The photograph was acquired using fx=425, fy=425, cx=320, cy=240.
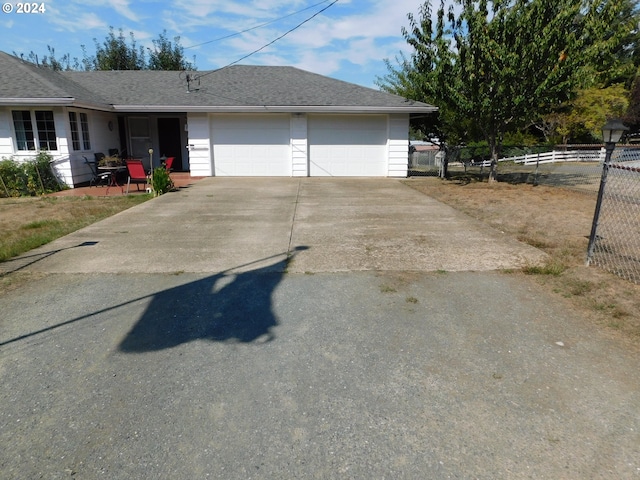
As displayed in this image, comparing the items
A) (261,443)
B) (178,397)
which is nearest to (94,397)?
(178,397)

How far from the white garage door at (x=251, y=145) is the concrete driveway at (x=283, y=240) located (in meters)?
5.89

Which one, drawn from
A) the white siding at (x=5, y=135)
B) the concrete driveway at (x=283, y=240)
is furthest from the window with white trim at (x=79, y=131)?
the concrete driveway at (x=283, y=240)

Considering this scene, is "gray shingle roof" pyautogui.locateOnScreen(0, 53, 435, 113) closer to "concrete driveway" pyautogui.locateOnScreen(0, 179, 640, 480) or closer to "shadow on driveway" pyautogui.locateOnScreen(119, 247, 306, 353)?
"concrete driveway" pyautogui.locateOnScreen(0, 179, 640, 480)

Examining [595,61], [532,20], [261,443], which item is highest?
[532,20]

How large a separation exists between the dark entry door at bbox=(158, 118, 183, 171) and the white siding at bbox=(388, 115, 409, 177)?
9.02m

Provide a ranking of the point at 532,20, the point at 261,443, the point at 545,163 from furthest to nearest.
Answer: the point at 545,163 → the point at 532,20 → the point at 261,443

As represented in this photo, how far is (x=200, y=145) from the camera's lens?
650 inches

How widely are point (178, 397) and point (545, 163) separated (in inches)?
1203

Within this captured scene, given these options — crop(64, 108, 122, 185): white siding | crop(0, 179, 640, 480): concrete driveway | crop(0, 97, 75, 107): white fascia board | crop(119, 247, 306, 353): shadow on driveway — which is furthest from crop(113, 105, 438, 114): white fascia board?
crop(119, 247, 306, 353): shadow on driveway

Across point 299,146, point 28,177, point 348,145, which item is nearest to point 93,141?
point 28,177

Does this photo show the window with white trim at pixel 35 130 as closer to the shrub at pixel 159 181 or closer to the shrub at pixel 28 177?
the shrub at pixel 28 177

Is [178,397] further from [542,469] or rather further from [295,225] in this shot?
[295,225]

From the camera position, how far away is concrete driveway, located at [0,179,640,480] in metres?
2.33

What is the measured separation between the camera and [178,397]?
9.32ft
